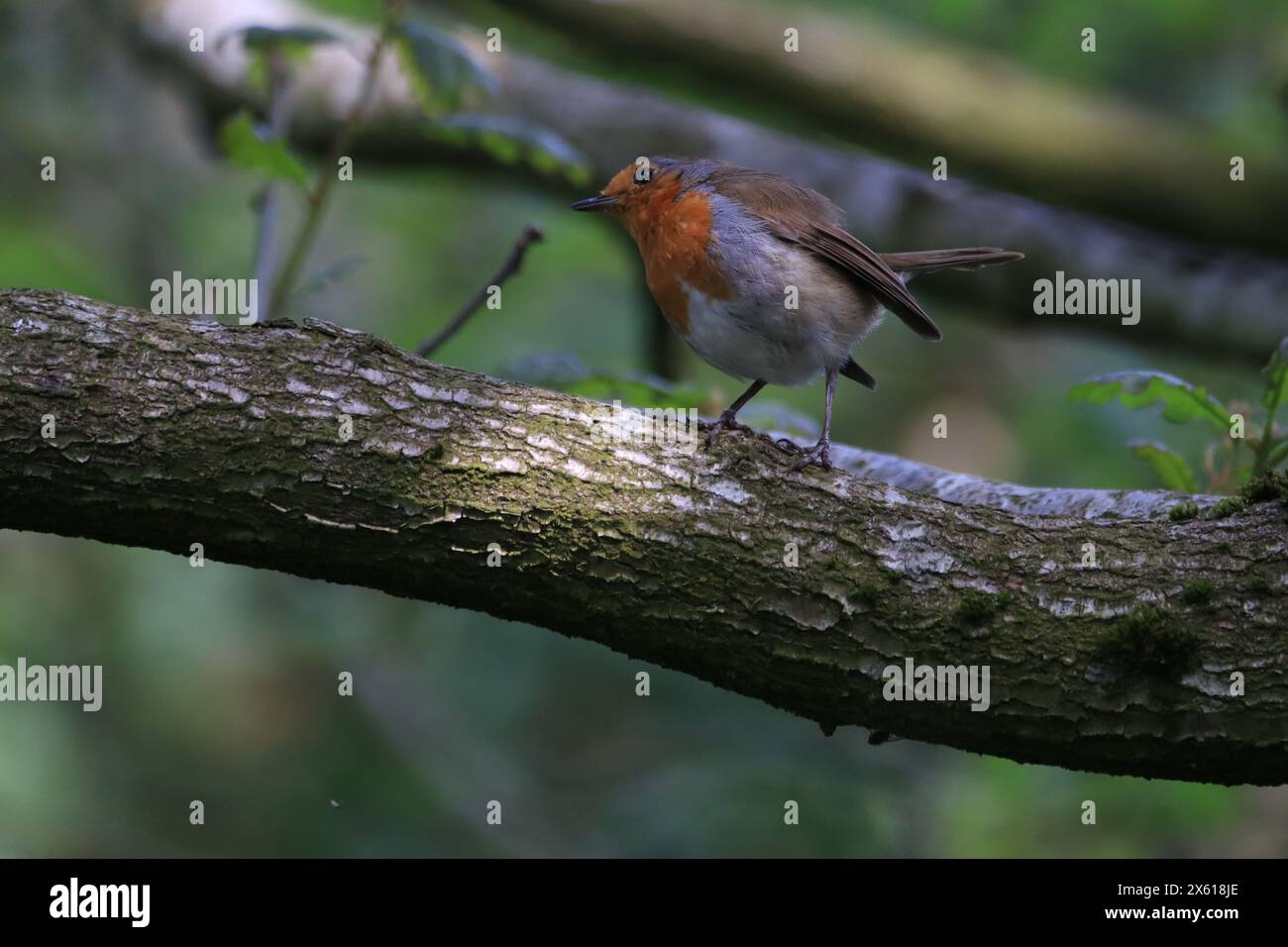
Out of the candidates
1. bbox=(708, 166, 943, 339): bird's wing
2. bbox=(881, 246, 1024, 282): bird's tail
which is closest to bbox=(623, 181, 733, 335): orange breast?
bbox=(708, 166, 943, 339): bird's wing

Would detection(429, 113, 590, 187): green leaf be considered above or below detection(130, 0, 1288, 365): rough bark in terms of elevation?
below

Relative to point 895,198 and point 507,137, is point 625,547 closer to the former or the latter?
point 507,137

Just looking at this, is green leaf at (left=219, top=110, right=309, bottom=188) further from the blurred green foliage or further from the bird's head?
the blurred green foliage

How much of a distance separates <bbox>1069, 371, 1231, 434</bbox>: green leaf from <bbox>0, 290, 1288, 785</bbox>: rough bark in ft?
2.18

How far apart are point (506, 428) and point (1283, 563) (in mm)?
1852

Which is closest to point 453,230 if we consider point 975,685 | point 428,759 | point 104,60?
point 104,60

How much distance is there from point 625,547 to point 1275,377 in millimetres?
1984

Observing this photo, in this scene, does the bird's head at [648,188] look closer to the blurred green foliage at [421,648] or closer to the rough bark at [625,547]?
the rough bark at [625,547]

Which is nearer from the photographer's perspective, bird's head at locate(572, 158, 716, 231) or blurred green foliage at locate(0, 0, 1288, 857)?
bird's head at locate(572, 158, 716, 231)

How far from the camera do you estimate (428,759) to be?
7590 mm

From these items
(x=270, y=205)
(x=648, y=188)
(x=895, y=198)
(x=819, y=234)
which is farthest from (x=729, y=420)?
(x=895, y=198)

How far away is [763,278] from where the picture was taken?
3.82 m

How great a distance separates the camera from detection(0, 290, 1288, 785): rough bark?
8.63 feet

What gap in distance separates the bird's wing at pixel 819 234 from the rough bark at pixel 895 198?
2.18 m
